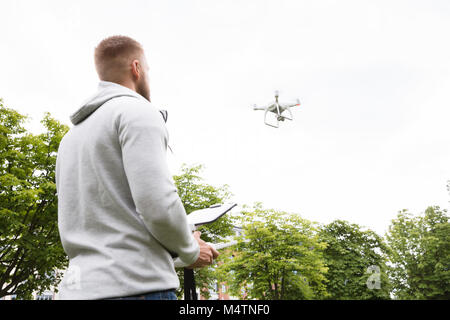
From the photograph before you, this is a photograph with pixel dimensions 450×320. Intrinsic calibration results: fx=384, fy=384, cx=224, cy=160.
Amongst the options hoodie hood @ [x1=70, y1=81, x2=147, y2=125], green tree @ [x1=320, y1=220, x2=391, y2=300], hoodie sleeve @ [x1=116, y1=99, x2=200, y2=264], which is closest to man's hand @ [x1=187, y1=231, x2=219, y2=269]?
hoodie sleeve @ [x1=116, y1=99, x2=200, y2=264]

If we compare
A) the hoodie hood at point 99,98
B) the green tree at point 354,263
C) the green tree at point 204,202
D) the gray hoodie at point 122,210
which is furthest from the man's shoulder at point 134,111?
the green tree at point 354,263

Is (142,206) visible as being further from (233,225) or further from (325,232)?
(325,232)

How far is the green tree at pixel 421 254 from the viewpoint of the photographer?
109 feet

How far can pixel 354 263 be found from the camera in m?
37.1

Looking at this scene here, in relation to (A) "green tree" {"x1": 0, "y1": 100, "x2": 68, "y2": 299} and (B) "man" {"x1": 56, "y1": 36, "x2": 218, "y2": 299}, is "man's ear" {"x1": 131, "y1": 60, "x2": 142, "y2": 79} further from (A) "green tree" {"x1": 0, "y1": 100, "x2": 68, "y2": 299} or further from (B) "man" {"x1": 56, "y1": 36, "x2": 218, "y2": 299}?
(A) "green tree" {"x1": 0, "y1": 100, "x2": 68, "y2": 299}

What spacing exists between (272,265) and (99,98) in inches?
1006

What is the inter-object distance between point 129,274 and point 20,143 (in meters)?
17.7

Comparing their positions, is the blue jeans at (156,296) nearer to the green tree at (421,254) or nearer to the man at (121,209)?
the man at (121,209)

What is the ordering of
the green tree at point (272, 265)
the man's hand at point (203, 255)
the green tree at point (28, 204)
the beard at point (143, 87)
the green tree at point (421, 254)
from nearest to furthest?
the man's hand at point (203, 255) → the beard at point (143, 87) → the green tree at point (28, 204) → the green tree at point (272, 265) → the green tree at point (421, 254)

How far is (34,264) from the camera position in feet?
55.0

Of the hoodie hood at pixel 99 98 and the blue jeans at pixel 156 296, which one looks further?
the hoodie hood at pixel 99 98

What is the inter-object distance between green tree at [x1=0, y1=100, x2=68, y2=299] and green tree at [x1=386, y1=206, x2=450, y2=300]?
1194 inches

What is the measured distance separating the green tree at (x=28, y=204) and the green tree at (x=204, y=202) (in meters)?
10.3
